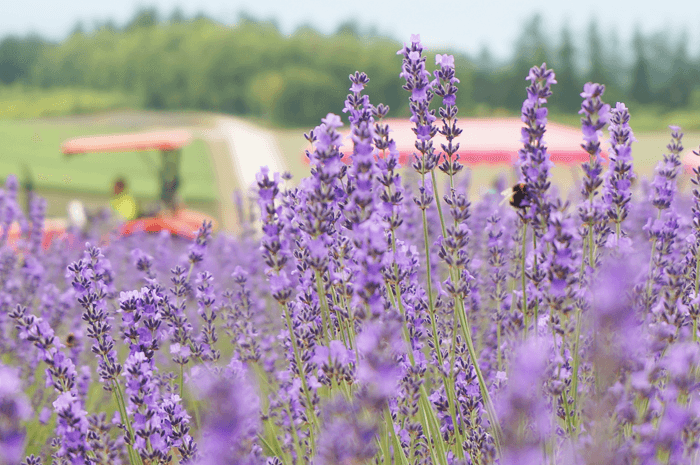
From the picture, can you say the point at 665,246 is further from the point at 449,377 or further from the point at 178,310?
the point at 178,310

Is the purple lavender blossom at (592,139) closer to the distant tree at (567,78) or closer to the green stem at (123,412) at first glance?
the green stem at (123,412)

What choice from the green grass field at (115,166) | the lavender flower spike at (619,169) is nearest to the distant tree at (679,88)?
the green grass field at (115,166)

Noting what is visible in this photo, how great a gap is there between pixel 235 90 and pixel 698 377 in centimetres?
8186

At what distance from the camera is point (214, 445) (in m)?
0.93

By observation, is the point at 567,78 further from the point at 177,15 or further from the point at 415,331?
the point at 177,15

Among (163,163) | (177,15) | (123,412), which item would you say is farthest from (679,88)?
(177,15)

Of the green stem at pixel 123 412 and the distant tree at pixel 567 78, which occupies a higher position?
the green stem at pixel 123 412

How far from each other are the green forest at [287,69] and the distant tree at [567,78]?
0.46 ft

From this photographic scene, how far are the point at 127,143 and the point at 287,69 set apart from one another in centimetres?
6561

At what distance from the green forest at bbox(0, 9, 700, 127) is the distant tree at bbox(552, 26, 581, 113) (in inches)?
5.5

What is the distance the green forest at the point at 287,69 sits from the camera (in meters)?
62.9

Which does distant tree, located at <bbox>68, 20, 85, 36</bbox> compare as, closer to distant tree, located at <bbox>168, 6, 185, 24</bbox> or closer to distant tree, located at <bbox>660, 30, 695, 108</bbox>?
distant tree, located at <bbox>168, 6, 185, 24</bbox>

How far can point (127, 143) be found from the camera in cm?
1423

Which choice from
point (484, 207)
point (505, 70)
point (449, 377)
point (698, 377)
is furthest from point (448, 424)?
point (505, 70)
